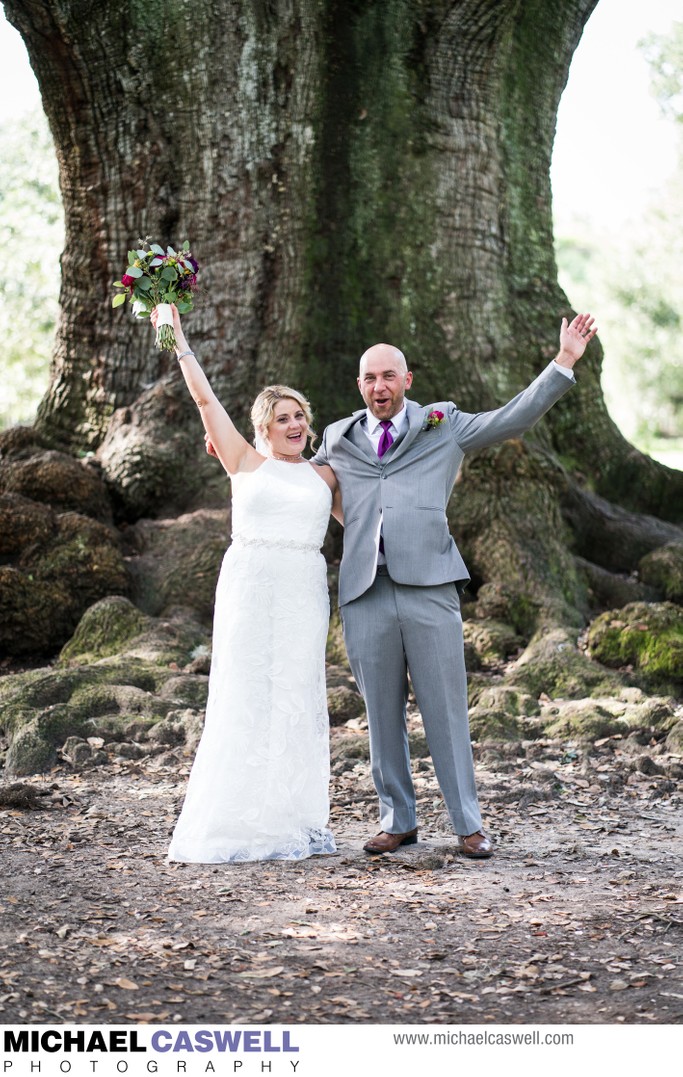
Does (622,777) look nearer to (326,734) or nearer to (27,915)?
(326,734)

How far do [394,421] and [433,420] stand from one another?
181 mm

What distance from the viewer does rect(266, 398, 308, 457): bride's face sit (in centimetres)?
541

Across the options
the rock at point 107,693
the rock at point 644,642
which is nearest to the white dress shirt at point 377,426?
the rock at point 107,693

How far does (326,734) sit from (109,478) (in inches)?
162

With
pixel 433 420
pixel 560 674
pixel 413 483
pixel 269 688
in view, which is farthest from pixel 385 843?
pixel 560 674

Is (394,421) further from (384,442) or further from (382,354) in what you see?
(382,354)

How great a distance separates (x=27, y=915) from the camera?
4387mm

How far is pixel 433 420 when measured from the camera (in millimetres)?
5367

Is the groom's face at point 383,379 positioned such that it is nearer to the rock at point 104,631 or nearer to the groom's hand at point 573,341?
the groom's hand at point 573,341

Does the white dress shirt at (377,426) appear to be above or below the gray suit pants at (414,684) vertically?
above

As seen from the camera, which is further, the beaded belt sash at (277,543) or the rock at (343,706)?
the rock at (343,706)

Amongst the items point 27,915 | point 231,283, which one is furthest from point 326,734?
point 231,283

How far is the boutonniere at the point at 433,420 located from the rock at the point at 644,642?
10.2 feet

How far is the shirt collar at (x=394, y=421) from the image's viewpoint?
17.8 ft
